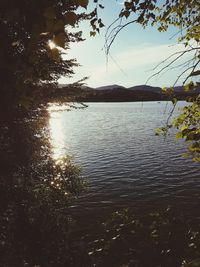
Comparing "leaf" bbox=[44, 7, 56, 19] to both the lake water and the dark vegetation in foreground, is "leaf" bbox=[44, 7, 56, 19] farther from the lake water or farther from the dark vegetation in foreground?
the lake water

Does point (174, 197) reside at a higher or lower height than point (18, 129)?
lower

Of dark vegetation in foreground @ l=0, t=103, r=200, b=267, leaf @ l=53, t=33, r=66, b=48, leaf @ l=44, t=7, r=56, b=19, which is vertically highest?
leaf @ l=44, t=7, r=56, b=19

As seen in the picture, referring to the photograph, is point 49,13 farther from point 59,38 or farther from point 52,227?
point 52,227

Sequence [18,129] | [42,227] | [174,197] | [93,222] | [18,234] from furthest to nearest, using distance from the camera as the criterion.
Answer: [174,197] < [93,222] < [18,129] < [42,227] < [18,234]

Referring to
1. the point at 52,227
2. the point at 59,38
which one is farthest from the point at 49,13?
the point at 52,227

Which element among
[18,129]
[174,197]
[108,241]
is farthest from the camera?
[174,197]

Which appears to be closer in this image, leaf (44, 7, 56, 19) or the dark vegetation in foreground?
leaf (44, 7, 56, 19)

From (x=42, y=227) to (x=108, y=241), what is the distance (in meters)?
4.03

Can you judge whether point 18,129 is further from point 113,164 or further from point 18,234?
point 113,164

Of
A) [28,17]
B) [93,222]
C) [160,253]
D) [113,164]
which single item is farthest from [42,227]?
[113,164]

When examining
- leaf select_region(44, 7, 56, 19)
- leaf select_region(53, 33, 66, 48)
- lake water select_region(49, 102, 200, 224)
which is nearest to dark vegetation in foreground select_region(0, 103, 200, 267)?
lake water select_region(49, 102, 200, 224)

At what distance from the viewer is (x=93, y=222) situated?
1702 cm

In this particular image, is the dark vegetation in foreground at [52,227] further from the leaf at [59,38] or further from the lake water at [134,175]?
the leaf at [59,38]

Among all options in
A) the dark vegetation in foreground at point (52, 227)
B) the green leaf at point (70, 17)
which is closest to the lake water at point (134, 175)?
the dark vegetation in foreground at point (52, 227)
